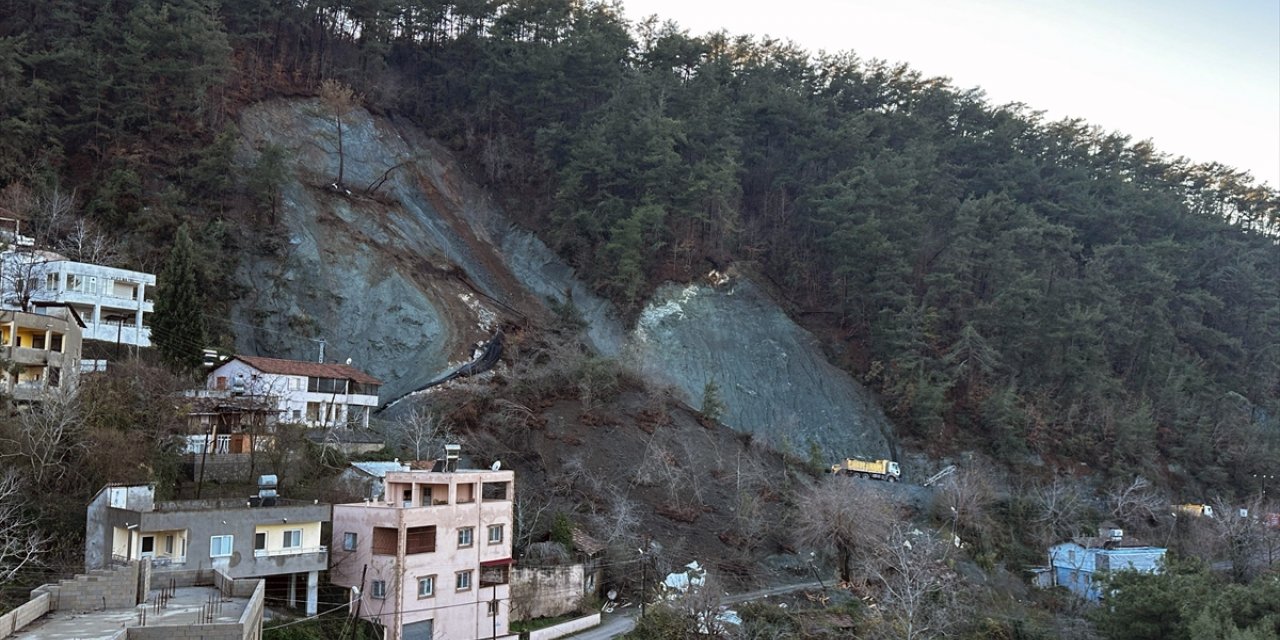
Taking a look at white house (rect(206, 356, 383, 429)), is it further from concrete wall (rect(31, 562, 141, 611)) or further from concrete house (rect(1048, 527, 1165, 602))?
concrete house (rect(1048, 527, 1165, 602))

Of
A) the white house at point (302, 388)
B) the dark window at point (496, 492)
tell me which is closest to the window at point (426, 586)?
the dark window at point (496, 492)

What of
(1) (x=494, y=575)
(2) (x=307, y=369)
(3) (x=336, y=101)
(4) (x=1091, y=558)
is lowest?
(4) (x=1091, y=558)

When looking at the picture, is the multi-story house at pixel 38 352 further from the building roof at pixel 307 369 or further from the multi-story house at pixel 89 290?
the building roof at pixel 307 369

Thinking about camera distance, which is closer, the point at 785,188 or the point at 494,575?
the point at 494,575

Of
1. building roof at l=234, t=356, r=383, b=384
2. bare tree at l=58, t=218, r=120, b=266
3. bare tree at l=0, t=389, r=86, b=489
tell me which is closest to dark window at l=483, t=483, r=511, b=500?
building roof at l=234, t=356, r=383, b=384

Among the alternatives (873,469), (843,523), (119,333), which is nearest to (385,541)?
(843,523)

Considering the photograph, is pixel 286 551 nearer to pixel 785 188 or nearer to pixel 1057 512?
pixel 1057 512
